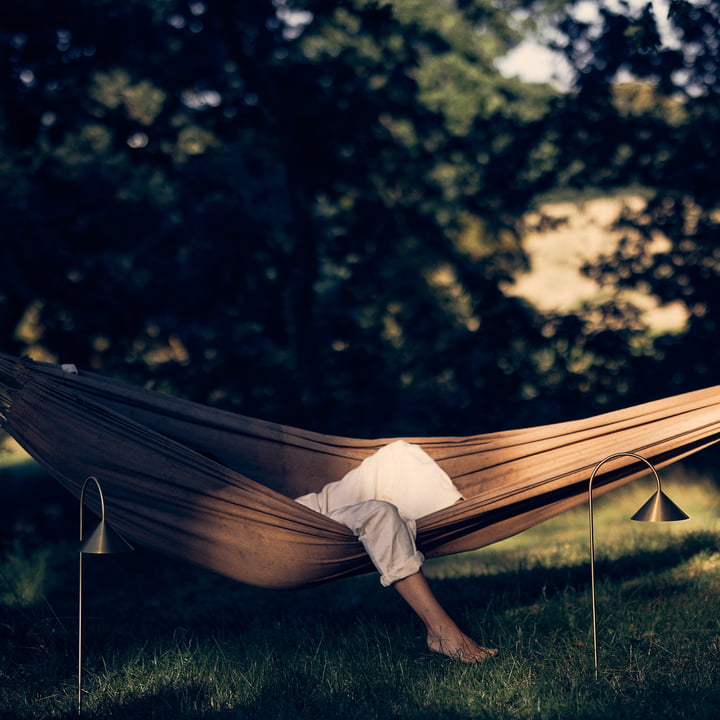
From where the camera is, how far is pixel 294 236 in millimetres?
5648

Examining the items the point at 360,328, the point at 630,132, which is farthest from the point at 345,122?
the point at 630,132

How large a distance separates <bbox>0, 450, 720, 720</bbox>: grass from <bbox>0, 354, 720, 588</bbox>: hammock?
281 millimetres

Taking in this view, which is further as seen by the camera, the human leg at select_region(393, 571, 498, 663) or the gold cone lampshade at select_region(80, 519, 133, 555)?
the human leg at select_region(393, 571, 498, 663)

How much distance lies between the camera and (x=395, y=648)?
2543mm

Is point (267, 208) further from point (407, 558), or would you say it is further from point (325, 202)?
point (407, 558)

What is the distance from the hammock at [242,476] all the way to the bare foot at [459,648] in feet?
0.83

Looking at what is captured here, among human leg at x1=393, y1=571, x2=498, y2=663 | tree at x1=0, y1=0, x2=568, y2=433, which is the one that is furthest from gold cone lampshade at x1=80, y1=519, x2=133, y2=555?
tree at x1=0, y1=0, x2=568, y2=433

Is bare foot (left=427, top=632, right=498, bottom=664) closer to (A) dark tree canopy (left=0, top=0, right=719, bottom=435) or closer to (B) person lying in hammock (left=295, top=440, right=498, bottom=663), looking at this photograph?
(B) person lying in hammock (left=295, top=440, right=498, bottom=663)

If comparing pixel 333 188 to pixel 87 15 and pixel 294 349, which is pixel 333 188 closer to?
pixel 294 349

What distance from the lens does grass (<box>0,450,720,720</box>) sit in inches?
86.0

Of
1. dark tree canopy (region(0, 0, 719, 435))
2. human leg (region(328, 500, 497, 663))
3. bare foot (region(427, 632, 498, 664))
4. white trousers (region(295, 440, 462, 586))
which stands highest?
dark tree canopy (region(0, 0, 719, 435))

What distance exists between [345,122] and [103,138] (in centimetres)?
155

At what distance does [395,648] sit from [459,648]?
275 millimetres

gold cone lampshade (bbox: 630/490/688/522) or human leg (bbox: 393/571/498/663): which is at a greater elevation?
gold cone lampshade (bbox: 630/490/688/522)
